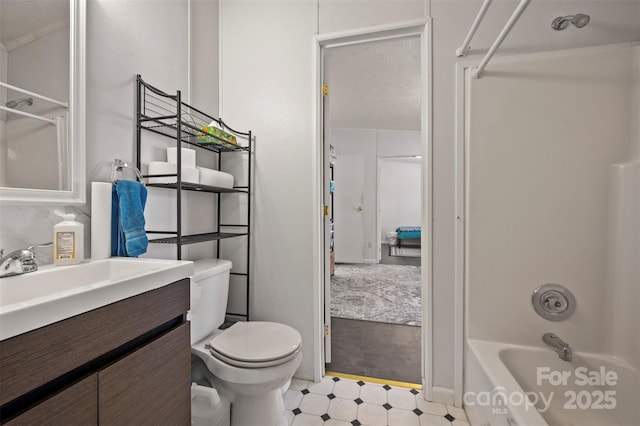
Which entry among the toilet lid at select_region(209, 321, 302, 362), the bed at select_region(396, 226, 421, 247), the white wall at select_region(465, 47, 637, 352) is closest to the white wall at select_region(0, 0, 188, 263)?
the toilet lid at select_region(209, 321, 302, 362)

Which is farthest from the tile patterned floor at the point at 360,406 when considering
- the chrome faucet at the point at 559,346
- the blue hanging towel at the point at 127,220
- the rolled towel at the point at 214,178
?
the rolled towel at the point at 214,178

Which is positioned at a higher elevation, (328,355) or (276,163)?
(276,163)

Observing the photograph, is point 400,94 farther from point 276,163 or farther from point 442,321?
point 442,321

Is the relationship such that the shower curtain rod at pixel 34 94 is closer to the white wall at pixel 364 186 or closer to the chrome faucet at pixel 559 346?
the chrome faucet at pixel 559 346

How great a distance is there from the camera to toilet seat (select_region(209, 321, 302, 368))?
1.15 meters

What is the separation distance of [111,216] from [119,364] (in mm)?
634

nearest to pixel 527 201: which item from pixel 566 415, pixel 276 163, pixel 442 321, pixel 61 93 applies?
pixel 442 321

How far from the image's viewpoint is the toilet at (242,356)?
3.78ft

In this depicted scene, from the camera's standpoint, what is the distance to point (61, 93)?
100 centimetres

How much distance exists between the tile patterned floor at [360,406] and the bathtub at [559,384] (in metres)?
0.20

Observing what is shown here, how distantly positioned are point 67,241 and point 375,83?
312 cm

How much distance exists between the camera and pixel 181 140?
1312 mm

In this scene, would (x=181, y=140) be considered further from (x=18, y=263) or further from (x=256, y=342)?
(x=256, y=342)

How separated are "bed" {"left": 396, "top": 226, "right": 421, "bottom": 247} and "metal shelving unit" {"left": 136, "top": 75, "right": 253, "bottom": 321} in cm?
512
